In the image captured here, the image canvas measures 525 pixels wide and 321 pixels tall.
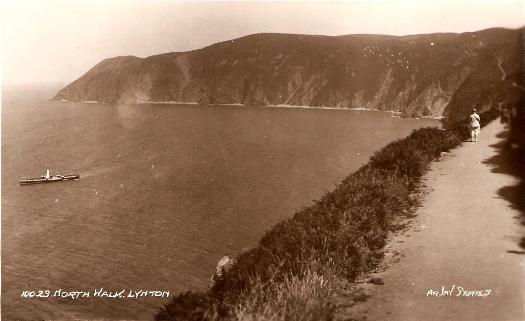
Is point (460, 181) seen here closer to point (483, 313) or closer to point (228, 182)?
point (483, 313)

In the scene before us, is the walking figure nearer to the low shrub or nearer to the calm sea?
the low shrub

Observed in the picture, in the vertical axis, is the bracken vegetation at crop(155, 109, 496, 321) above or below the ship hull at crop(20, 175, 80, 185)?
above

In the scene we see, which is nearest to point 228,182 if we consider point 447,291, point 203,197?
point 203,197

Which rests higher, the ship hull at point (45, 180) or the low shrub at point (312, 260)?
the low shrub at point (312, 260)

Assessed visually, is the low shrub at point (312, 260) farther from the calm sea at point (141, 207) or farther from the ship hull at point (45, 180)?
the ship hull at point (45, 180)

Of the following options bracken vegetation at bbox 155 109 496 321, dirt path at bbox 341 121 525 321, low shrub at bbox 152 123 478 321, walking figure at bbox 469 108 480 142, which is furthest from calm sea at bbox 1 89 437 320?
dirt path at bbox 341 121 525 321

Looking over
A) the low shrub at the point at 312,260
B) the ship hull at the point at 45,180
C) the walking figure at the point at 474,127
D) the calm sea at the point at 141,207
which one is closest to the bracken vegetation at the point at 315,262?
the low shrub at the point at 312,260
